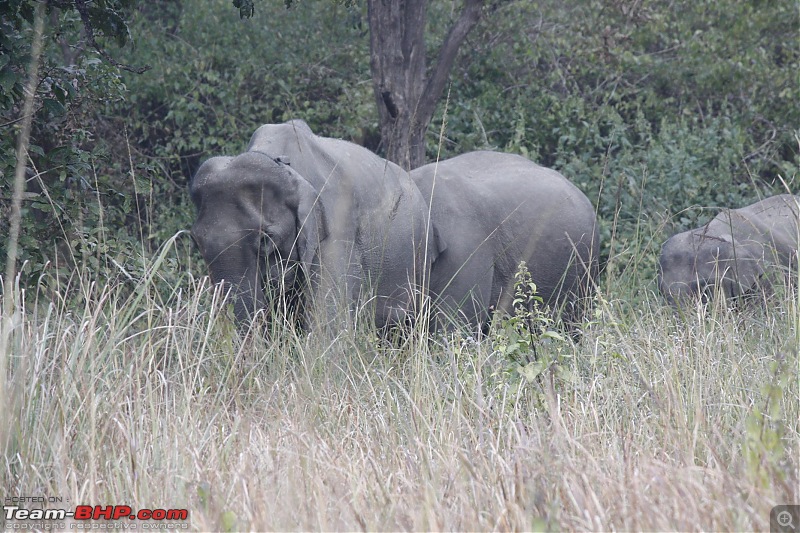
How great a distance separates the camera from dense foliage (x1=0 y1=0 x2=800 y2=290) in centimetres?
923

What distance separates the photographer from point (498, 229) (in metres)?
6.12

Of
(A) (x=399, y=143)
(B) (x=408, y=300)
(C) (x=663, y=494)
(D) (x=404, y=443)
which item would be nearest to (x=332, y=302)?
(B) (x=408, y=300)

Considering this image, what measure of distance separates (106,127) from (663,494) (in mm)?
6958

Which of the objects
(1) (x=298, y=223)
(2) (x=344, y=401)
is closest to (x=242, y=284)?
(1) (x=298, y=223)

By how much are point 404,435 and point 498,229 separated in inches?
111

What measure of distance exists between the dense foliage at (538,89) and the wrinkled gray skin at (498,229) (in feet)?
7.67

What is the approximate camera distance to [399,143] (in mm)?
7316

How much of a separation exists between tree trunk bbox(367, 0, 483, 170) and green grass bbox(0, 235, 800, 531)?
11.0 feet

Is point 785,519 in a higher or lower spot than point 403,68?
lower

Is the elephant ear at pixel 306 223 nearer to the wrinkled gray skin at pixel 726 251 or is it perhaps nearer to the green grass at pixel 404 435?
the green grass at pixel 404 435

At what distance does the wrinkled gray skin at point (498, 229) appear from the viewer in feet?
19.1

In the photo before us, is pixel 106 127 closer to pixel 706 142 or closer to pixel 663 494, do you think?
pixel 706 142

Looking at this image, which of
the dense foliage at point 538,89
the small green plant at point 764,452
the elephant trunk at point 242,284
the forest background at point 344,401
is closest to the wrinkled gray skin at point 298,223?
the elephant trunk at point 242,284

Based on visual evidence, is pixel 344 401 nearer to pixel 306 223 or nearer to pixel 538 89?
pixel 306 223
